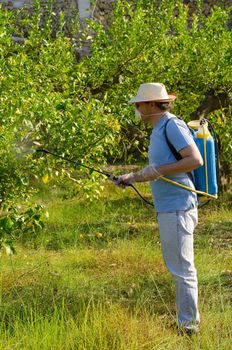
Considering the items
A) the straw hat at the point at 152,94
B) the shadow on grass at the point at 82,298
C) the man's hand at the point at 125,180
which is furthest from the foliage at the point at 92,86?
the straw hat at the point at 152,94

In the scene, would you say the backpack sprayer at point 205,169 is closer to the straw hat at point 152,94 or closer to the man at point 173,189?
the man at point 173,189

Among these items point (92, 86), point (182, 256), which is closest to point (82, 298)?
point (182, 256)

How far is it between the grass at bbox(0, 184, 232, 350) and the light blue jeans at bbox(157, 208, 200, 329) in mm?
144

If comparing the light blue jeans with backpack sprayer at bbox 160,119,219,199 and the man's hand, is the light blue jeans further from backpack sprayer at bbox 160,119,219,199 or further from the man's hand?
the man's hand

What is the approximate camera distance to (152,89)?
168 inches

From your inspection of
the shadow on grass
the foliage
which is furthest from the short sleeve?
the foliage

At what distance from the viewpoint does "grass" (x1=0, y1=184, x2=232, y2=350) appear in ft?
13.4

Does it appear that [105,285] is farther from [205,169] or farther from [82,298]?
[205,169]

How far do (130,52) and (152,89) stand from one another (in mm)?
4347

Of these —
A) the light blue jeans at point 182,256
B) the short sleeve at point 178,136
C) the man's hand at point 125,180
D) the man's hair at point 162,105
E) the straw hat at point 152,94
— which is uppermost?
the straw hat at point 152,94

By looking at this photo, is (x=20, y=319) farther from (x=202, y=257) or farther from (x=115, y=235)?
(x=115, y=235)

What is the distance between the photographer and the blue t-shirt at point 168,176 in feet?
13.7

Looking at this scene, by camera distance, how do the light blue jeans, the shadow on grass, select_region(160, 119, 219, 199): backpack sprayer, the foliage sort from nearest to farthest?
the light blue jeans < select_region(160, 119, 219, 199): backpack sprayer < the shadow on grass < the foliage

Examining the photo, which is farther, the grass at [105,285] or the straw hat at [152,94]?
the straw hat at [152,94]
